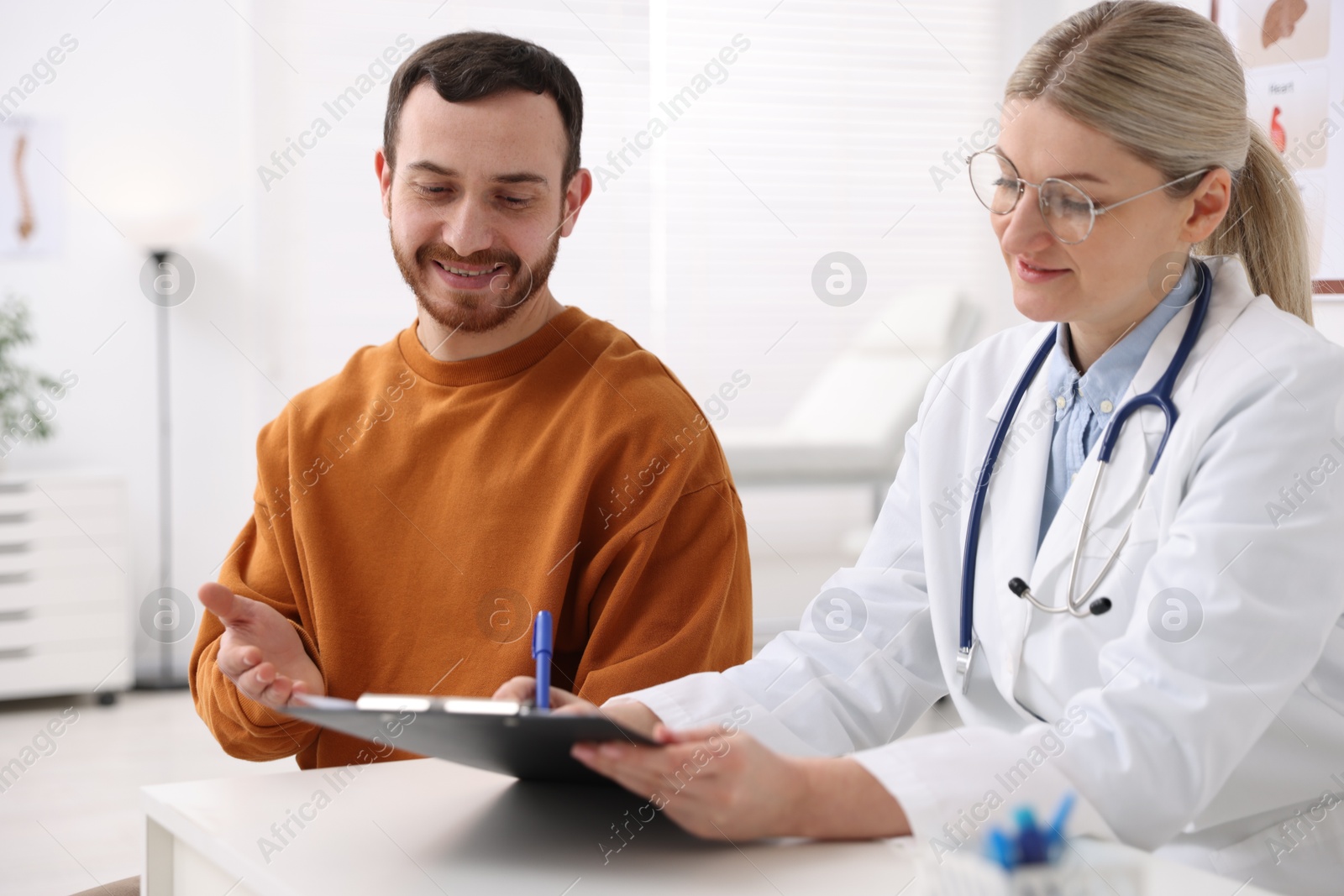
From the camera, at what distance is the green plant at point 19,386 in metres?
3.79

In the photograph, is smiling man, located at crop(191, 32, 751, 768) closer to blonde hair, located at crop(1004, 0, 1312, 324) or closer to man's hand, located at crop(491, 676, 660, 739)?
man's hand, located at crop(491, 676, 660, 739)

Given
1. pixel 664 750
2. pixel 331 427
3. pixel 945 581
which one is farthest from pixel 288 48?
pixel 664 750

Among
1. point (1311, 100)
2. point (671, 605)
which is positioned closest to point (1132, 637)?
point (671, 605)

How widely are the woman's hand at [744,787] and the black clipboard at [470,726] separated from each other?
23mm

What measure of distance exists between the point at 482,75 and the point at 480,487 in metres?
0.48

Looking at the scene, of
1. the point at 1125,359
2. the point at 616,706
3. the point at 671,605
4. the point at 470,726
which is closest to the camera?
the point at 470,726

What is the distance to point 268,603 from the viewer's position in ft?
4.87

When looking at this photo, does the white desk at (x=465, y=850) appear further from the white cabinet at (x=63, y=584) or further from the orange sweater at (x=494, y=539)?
the white cabinet at (x=63, y=584)

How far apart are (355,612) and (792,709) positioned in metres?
0.56

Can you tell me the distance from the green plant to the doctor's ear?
3.53 meters

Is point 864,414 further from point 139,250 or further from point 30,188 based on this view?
point 30,188

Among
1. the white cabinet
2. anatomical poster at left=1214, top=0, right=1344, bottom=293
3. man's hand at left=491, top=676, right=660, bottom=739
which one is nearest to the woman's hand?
man's hand at left=491, top=676, right=660, bottom=739

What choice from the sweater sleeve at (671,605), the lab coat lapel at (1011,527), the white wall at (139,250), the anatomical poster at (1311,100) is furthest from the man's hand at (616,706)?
the white wall at (139,250)

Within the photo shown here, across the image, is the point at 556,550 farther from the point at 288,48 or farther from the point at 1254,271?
the point at 288,48
